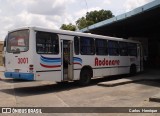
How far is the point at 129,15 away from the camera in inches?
783

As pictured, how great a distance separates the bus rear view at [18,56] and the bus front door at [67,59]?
2.04 m

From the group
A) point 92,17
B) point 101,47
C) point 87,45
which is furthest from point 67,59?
point 92,17

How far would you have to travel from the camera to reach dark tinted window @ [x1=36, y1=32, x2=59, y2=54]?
43.3 feet

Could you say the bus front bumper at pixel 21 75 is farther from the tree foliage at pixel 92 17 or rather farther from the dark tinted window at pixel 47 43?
the tree foliage at pixel 92 17

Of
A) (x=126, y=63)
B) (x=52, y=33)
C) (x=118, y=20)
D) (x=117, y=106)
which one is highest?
(x=118, y=20)

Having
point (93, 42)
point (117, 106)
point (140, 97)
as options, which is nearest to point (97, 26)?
point (93, 42)

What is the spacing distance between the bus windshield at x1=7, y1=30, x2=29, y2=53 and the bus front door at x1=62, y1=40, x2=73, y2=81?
2.02 metres

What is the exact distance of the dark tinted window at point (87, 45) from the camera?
1591 centimetres

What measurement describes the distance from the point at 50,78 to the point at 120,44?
753 cm

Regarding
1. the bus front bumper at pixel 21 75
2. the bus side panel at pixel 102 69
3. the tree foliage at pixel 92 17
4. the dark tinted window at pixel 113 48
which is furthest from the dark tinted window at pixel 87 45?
the tree foliage at pixel 92 17

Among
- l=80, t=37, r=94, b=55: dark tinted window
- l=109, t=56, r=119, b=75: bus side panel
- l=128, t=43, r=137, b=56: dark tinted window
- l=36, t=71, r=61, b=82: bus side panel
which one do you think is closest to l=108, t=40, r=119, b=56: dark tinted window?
l=109, t=56, r=119, b=75: bus side panel

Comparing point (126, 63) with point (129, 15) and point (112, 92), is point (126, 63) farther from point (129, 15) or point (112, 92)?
point (112, 92)

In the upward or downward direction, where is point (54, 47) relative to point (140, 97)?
upward

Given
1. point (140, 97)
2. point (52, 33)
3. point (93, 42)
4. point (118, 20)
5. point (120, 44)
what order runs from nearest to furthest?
point (140, 97) < point (52, 33) < point (93, 42) < point (120, 44) < point (118, 20)
